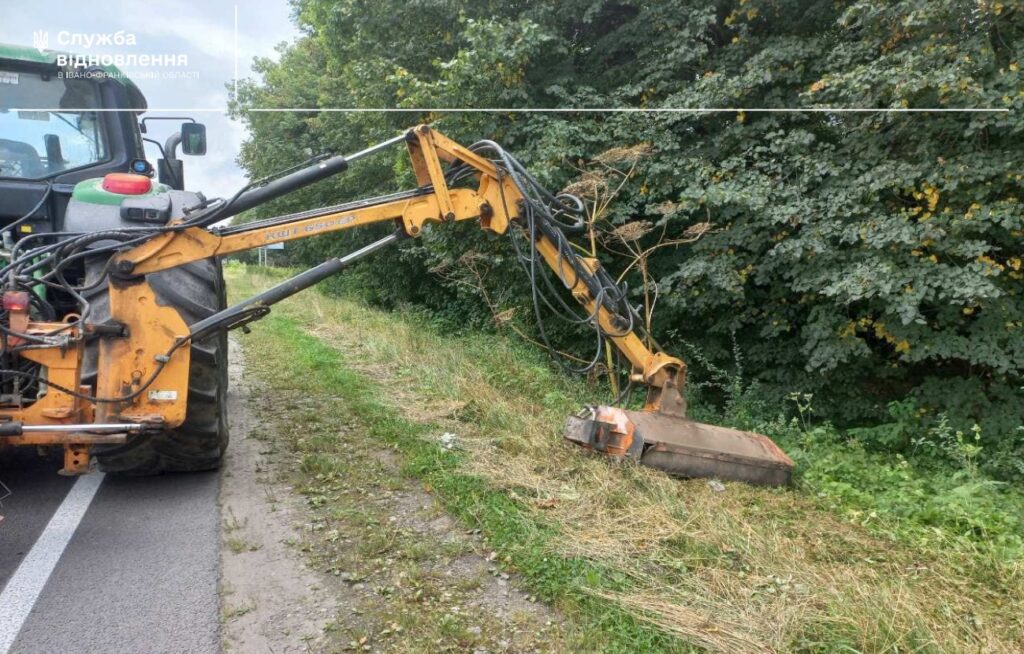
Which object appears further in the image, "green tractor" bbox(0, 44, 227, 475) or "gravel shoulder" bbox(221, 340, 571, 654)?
"green tractor" bbox(0, 44, 227, 475)

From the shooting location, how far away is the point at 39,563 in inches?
130

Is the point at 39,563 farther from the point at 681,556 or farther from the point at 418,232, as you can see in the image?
the point at 681,556

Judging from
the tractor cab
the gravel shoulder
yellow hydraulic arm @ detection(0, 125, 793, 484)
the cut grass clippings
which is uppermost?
the tractor cab

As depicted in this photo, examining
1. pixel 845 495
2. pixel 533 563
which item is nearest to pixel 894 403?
pixel 845 495

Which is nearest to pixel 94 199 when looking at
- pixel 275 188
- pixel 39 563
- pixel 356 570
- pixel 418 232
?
pixel 275 188

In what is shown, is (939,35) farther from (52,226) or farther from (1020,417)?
(52,226)

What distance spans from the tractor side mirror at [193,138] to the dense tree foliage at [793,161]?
3686 mm

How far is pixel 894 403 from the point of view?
7.26 meters

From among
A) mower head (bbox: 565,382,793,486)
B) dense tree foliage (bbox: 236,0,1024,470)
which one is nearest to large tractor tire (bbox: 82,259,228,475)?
mower head (bbox: 565,382,793,486)

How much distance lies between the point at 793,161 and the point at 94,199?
6.03 metres

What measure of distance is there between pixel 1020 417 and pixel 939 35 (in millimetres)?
3638

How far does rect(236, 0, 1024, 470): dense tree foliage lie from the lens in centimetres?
580

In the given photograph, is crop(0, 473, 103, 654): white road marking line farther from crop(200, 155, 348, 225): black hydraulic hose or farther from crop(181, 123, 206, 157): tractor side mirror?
crop(181, 123, 206, 157): tractor side mirror

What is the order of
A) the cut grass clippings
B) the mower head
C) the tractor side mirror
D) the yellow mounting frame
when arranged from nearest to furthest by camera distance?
1. the cut grass clippings
2. the yellow mounting frame
3. the mower head
4. the tractor side mirror
